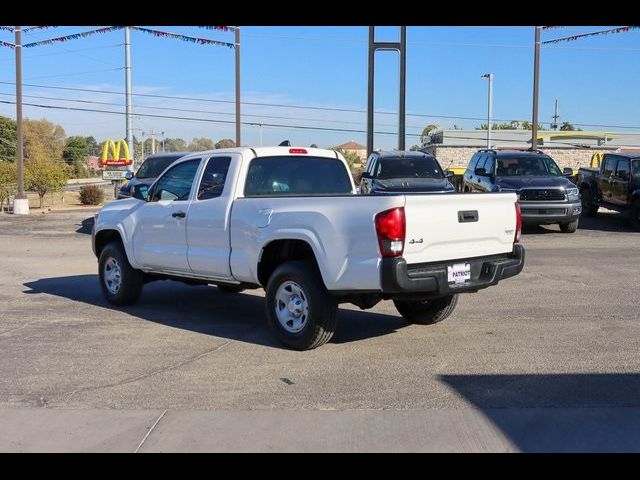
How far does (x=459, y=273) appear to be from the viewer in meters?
6.27

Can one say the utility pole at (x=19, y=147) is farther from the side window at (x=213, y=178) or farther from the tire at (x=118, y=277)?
the side window at (x=213, y=178)

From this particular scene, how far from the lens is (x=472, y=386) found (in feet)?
17.9

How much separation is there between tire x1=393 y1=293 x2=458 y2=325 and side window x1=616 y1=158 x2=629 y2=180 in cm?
1220

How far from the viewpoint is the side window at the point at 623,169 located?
17.8m

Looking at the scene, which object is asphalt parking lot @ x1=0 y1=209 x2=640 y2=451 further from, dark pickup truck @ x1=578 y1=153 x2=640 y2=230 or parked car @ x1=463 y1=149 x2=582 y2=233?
dark pickup truck @ x1=578 y1=153 x2=640 y2=230

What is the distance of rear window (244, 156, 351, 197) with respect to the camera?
24.8 ft

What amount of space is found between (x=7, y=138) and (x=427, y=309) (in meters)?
80.7

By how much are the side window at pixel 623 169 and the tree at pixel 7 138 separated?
71605 millimetres

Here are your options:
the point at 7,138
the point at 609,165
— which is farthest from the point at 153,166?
the point at 7,138

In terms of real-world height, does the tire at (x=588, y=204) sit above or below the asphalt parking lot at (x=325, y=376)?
above

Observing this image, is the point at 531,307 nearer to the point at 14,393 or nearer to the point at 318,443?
the point at 318,443

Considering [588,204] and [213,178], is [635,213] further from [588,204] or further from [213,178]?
[213,178]

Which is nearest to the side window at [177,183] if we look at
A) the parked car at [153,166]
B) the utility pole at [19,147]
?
the parked car at [153,166]
